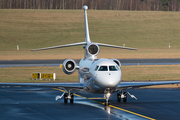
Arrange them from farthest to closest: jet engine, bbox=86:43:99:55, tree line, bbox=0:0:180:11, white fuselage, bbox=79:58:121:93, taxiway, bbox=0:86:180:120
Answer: tree line, bbox=0:0:180:11 → jet engine, bbox=86:43:99:55 → white fuselage, bbox=79:58:121:93 → taxiway, bbox=0:86:180:120

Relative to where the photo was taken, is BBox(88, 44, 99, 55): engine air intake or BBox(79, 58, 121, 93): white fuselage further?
BBox(88, 44, 99, 55): engine air intake

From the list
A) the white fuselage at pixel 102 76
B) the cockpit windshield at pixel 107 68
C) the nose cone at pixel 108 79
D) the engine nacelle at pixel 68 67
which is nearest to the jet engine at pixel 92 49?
the engine nacelle at pixel 68 67

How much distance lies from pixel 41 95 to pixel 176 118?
13.5 meters

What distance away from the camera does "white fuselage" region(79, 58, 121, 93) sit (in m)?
21.2

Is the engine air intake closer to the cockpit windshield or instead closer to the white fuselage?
the white fuselage

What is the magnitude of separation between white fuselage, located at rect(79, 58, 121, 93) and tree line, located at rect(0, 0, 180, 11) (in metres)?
151

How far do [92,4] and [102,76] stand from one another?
529 ft

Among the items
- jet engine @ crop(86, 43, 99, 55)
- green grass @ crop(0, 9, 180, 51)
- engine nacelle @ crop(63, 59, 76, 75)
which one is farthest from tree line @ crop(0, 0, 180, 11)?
engine nacelle @ crop(63, 59, 76, 75)

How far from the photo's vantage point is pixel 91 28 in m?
114

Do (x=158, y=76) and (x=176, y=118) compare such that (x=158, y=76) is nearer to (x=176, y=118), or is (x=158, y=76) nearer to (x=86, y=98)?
(x=86, y=98)

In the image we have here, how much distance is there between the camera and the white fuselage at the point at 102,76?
21172 mm

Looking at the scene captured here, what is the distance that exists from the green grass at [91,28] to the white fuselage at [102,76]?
69.3 metres

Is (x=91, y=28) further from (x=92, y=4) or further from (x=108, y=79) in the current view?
(x=108, y=79)

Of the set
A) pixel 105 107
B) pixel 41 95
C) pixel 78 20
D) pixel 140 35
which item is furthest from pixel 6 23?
pixel 105 107
